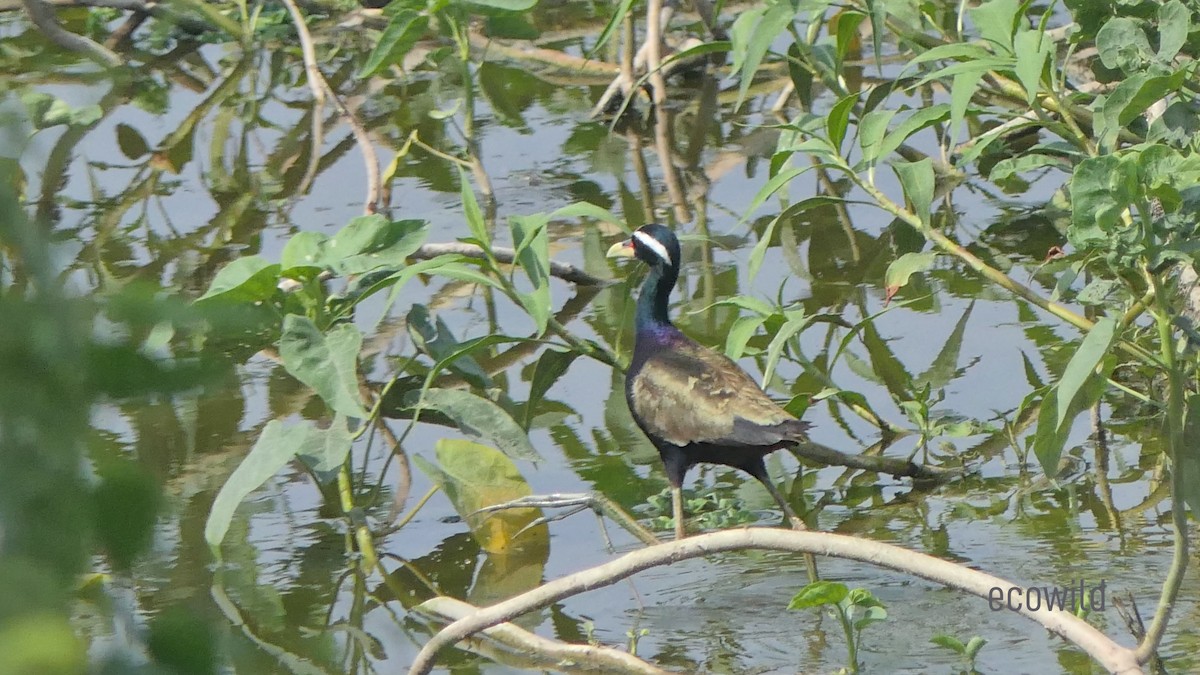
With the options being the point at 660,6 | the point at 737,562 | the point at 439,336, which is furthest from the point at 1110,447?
the point at 660,6

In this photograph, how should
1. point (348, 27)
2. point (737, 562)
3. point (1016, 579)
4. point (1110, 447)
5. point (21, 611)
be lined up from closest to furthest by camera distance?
point (21, 611) → point (1016, 579) → point (737, 562) → point (1110, 447) → point (348, 27)

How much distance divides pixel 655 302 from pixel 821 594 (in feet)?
5.66

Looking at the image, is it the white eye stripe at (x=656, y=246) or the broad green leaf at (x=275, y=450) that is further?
the white eye stripe at (x=656, y=246)

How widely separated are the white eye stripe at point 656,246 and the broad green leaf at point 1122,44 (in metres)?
1.56

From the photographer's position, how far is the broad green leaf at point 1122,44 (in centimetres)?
359

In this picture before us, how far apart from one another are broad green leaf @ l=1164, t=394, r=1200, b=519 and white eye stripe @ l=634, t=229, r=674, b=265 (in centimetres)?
209

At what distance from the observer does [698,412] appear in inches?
161

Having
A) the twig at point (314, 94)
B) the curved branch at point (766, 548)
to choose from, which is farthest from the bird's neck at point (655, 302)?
the twig at point (314, 94)

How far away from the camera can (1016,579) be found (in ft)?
11.9

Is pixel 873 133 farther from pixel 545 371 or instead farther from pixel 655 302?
pixel 545 371

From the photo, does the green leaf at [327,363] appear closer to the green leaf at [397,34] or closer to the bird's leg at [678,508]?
the bird's leg at [678,508]

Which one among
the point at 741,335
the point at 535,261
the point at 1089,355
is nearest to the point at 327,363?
the point at 535,261

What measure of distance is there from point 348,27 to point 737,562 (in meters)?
6.60

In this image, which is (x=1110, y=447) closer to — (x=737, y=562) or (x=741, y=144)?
(x=737, y=562)
